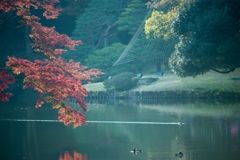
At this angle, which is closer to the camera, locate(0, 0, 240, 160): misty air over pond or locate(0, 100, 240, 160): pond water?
locate(0, 0, 240, 160): misty air over pond

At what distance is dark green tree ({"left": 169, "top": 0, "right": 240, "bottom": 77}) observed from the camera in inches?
788

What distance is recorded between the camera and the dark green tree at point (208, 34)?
2002 cm

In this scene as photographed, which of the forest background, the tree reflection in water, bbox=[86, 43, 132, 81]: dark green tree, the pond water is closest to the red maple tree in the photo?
the forest background

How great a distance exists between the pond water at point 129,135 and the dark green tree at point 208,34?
8.34 feet

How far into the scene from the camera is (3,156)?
11.1 m

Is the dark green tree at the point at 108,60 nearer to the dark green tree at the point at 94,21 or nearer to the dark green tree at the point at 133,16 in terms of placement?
the dark green tree at the point at 133,16

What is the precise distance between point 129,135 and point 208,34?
31.0 feet

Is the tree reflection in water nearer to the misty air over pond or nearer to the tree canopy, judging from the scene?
the misty air over pond

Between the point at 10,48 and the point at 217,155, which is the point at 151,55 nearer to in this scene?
the point at 10,48

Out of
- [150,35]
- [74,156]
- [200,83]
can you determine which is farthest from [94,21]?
[74,156]

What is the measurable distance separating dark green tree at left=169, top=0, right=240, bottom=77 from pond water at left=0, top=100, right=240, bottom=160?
8.34ft

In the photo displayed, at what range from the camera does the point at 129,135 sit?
539 inches

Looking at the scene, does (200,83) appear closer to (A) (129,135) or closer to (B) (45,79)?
(A) (129,135)

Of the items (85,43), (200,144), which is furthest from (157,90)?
(200,144)
